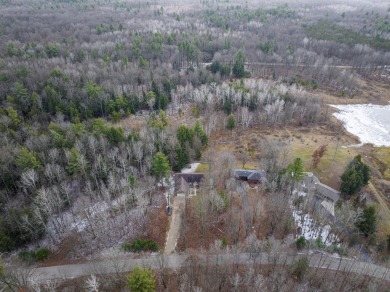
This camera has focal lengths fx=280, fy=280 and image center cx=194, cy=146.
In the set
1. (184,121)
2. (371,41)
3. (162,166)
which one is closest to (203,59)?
(184,121)

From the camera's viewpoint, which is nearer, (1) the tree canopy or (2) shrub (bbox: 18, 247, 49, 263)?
(2) shrub (bbox: 18, 247, 49, 263)

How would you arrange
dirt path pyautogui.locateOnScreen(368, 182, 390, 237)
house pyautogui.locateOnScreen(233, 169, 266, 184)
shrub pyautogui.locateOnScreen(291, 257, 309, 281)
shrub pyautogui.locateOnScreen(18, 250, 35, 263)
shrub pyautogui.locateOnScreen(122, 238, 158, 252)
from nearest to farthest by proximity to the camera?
shrub pyautogui.locateOnScreen(291, 257, 309, 281), shrub pyautogui.locateOnScreen(18, 250, 35, 263), shrub pyautogui.locateOnScreen(122, 238, 158, 252), dirt path pyautogui.locateOnScreen(368, 182, 390, 237), house pyautogui.locateOnScreen(233, 169, 266, 184)

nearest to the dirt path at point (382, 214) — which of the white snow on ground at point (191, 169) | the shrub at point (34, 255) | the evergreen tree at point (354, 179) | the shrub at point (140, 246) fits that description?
the evergreen tree at point (354, 179)

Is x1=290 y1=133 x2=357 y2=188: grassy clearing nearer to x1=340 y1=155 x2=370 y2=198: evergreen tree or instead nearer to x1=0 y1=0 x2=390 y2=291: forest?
x1=0 y1=0 x2=390 y2=291: forest

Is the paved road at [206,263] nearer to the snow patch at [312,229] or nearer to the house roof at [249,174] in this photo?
the snow patch at [312,229]

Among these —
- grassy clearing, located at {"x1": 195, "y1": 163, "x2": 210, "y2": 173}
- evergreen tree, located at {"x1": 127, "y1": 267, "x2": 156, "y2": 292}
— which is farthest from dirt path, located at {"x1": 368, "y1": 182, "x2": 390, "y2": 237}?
evergreen tree, located at {"x1": 127, "y1": 267, "x2": 156, "y2": 292}

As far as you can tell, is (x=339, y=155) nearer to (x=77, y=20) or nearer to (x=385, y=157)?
(x=385, y=157)
